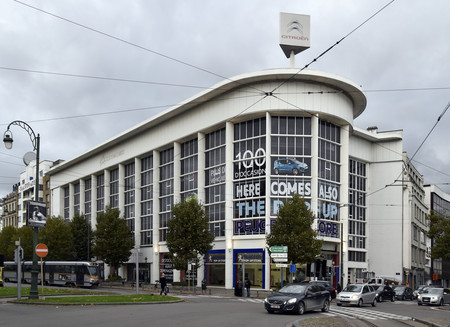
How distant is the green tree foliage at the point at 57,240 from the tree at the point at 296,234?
39980 mm

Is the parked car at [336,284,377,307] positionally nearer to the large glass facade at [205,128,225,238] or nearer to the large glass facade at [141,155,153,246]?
the large glass facade at [205,128,225,238]

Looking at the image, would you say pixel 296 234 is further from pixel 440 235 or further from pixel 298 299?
pixel 298 299

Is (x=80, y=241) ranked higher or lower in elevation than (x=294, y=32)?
Answer: lower

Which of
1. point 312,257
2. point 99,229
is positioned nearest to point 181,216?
point 312,257

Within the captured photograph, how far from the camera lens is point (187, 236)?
52.8 m

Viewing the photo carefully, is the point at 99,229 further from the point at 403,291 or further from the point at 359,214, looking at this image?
the point at 403,291

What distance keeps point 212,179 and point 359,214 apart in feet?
64.6

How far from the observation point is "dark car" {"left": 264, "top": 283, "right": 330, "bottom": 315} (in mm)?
22578

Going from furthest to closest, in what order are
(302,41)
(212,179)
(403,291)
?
(212,179) → (302,41) → (403,291)

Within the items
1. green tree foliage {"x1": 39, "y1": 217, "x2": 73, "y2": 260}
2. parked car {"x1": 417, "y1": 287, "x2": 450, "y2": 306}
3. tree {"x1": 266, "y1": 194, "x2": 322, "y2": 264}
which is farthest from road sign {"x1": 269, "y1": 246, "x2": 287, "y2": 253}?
green tree foliage {"x1": 39, "y1": 217, "x2": 73, "y2": 260}

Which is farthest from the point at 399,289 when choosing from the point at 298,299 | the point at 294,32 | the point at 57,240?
the point at 57,240

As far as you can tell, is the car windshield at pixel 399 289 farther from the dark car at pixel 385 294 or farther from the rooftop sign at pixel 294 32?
the rooftop sign at pixel 294 32

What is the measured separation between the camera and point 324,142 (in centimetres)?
5806

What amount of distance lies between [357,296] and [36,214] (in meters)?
18.3
